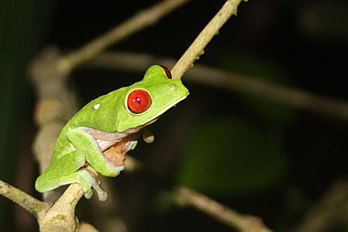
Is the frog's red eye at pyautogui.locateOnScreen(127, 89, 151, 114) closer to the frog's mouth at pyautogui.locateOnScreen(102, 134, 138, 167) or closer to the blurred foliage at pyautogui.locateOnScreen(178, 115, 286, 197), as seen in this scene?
the frog's mouth at pyautogui.locateOnScreen(102, 134, 138, 167)

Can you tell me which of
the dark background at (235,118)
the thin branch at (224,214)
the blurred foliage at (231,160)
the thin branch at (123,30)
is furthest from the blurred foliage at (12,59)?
the blurred foliage at (231,160)

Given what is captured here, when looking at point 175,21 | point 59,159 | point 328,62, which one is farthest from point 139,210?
point 59,159

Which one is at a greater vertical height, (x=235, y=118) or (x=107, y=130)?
(x=107, y=130)

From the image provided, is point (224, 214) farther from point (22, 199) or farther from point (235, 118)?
point (22, 199)

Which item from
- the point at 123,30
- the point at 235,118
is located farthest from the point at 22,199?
the point at 235,118

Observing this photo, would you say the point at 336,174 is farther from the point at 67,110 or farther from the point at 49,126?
the point at 49,126

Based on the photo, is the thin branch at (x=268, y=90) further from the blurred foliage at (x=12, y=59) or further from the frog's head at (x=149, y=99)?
the frog's head at (x=149, y=99)
